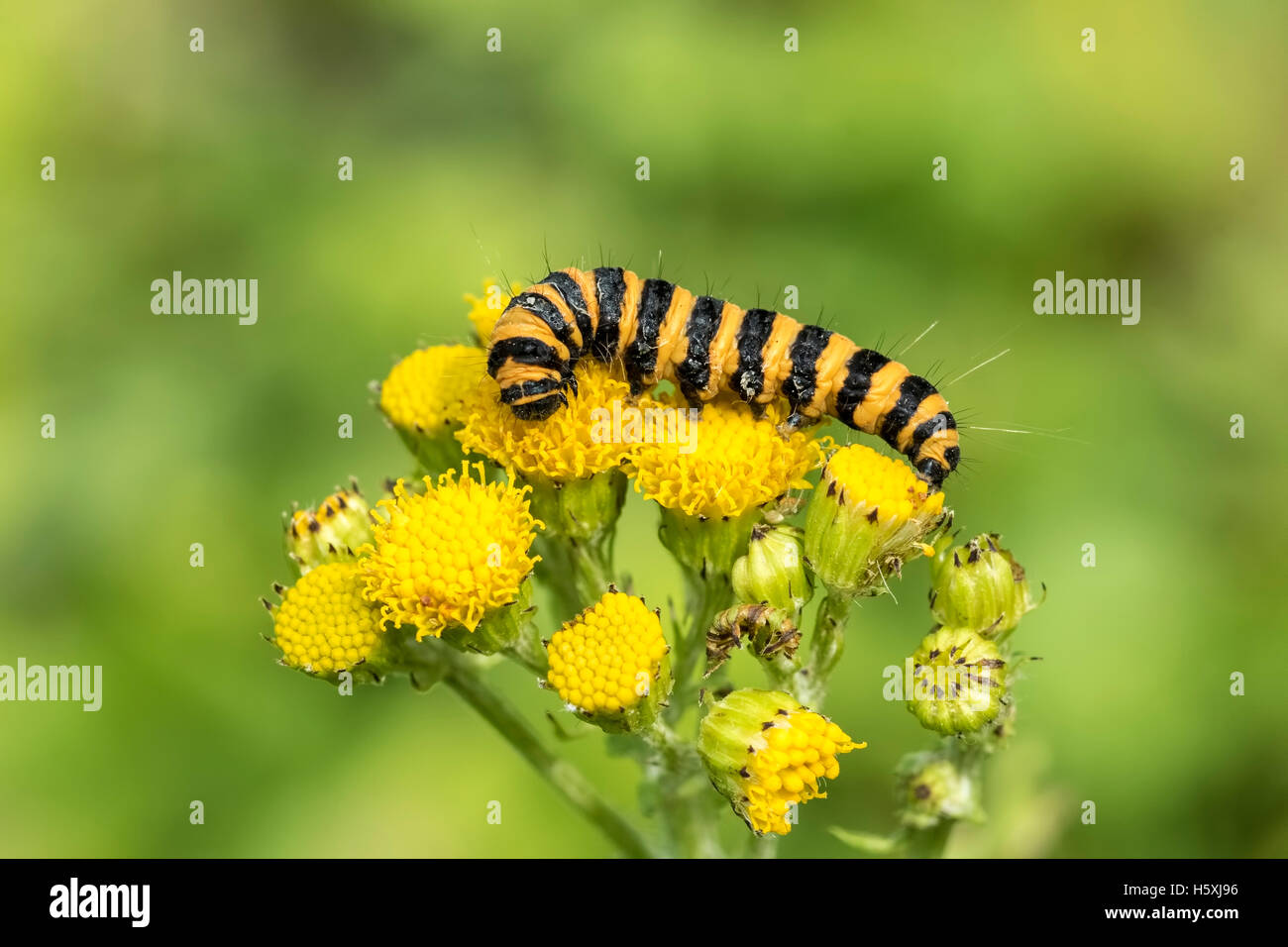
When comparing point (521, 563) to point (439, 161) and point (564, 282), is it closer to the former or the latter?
point (564, 282)

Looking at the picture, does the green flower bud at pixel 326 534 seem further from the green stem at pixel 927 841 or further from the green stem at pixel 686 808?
the green stem at pixel 927 841

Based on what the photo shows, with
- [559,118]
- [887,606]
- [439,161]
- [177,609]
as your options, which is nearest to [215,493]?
[177,609]

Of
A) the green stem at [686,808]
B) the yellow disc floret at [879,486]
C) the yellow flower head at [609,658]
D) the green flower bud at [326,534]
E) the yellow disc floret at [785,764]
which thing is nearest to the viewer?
the yellow disc floret at [785,764]

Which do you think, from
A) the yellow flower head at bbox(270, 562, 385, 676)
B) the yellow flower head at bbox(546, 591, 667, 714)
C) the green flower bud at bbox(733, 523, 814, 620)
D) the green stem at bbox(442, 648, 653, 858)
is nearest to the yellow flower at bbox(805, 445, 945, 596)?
the green flower bud at bbox(733, 523, 814, 620)

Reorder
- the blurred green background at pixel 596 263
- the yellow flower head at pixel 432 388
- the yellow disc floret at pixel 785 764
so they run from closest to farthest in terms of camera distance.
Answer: the yellow disc floret at pixel 785 764
the yellow flower head at pixel 432 388
the blurred green background at pixel 596 263

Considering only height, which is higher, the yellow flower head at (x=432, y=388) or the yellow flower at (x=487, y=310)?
the yellow flower at (x=487, y=310)

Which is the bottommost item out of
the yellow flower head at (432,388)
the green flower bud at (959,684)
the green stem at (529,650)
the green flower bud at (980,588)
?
the green flower bud at (959,684)

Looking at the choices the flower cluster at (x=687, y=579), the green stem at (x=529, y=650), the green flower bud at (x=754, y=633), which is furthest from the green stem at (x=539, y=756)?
the green flower bud at (x=754, y=633)
